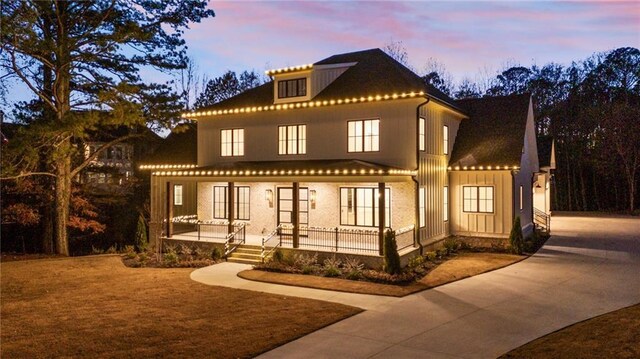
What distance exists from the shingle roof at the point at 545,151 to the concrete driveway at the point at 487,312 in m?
11.3

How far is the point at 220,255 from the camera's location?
58.0 feet

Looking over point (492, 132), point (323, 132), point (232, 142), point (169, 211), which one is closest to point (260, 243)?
point (169, 211)

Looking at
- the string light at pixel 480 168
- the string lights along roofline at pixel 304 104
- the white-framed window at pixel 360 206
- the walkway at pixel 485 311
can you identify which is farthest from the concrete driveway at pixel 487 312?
the string lights along roofline at pixel 304 104

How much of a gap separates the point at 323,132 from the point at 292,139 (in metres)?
1.64

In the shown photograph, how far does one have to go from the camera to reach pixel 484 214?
19.9m

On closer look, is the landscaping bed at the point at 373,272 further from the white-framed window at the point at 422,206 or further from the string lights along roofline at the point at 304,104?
the string lights along roofline at the point at 304,104

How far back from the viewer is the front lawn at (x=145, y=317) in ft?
26.9

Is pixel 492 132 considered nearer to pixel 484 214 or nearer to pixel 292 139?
pixel 484 214

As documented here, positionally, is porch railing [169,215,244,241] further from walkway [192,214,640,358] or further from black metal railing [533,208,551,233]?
black metal railing [533,208,551,233]

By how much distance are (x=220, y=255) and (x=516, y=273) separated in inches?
410

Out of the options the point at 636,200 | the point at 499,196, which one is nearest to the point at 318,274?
the point at 499,196

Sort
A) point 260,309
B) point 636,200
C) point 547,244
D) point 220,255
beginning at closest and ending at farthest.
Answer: point 260,309 → point 220,255 → point 547,244 → point 636,200

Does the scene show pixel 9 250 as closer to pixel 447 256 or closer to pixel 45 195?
pixel 45 195

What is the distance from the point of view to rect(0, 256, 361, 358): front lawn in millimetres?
Result: 8195
